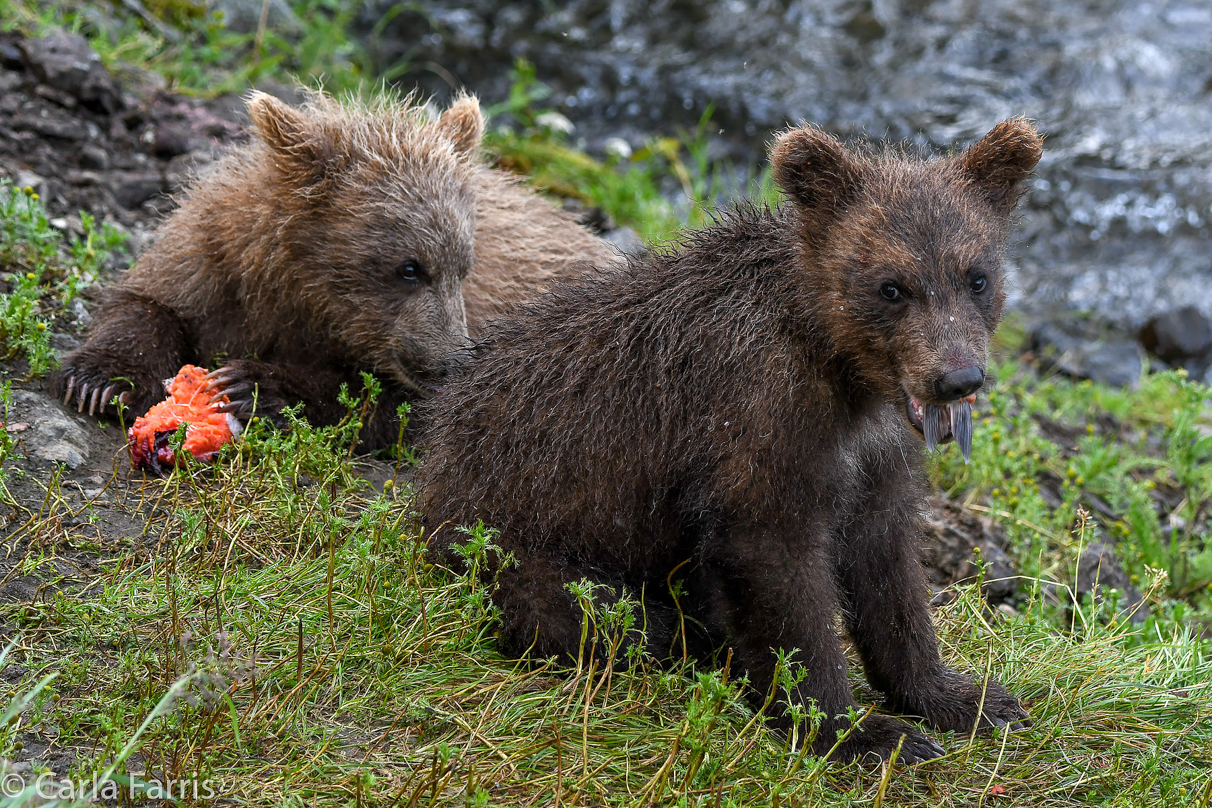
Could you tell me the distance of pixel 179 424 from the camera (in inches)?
191

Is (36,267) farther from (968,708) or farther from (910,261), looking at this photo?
(968,708)

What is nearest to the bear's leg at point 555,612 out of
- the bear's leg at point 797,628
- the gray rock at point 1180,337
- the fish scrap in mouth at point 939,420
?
the bear's leg at point 797,628

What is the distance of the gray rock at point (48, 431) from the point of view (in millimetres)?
4824

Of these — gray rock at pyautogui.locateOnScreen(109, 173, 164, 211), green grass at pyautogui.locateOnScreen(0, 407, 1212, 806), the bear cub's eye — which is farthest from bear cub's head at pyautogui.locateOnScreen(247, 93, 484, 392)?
gray rock at pyautogui.locateOnScreen(109, 173, 164, 211)

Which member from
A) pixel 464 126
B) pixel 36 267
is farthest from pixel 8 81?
pixel 464 126

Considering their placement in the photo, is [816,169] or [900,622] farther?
[900,622]

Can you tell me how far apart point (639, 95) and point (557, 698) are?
965cm

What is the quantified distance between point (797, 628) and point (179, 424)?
264cm

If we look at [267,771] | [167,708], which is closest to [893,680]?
[267,771]

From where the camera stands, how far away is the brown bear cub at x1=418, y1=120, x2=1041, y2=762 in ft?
12.2

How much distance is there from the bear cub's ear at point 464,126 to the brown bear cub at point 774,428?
6.85 ft

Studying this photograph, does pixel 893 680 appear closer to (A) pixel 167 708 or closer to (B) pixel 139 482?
(A) pixel 167 708

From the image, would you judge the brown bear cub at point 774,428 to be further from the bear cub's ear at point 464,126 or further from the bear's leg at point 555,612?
the bear cub's ear at point 464,126

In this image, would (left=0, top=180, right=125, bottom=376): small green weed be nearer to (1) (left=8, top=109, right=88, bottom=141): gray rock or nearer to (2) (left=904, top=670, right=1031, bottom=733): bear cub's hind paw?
(1) (left=8, top=109, right=88, bottom=141): gray rock
